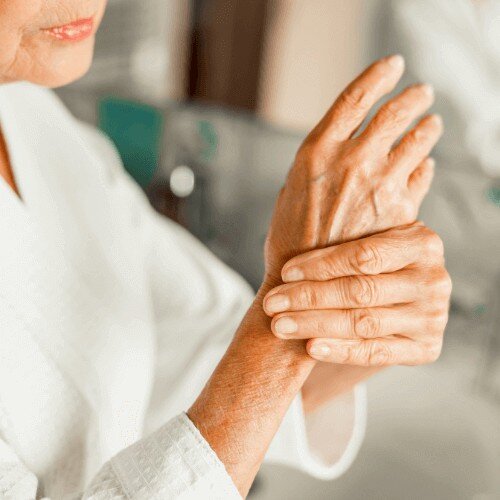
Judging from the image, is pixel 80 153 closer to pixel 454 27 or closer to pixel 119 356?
pixel 119 356

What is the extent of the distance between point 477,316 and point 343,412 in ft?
1.40

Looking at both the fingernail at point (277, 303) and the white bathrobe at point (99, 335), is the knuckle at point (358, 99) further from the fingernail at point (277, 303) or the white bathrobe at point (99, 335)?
the white bathrobe at point (99, 335)

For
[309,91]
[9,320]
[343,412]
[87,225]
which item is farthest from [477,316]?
[9,320]

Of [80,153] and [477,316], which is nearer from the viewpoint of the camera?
[80,153]

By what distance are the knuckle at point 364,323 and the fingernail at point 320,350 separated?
1.2 inches

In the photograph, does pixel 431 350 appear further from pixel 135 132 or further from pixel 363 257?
pixel 135 132

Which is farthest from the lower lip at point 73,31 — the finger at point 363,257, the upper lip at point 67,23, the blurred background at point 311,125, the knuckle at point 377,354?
the blurred background at point 311,125

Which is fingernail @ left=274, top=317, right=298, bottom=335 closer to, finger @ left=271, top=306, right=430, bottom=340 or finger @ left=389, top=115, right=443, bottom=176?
finger @ left=271, top=306, right=430, bottom=340

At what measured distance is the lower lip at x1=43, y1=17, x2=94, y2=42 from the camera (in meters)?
0.56

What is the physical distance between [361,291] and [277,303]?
8 centimetres

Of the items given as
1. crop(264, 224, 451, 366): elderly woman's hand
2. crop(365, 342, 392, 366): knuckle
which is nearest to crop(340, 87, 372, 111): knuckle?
crop(264, 224, 451, 366): elderly woman's hand

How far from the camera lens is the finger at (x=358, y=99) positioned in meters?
0.58

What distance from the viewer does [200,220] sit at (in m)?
1.36

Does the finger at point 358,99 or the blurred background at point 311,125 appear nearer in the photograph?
the finger at point 358,99
